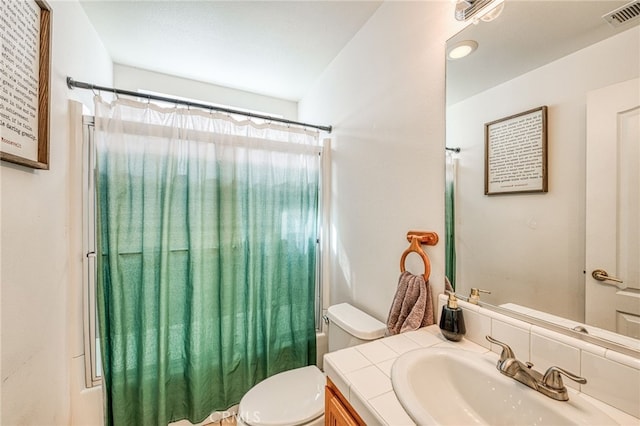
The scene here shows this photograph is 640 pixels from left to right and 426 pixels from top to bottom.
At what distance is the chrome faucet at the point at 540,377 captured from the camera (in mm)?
581

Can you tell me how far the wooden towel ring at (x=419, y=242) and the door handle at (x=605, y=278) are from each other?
45cm

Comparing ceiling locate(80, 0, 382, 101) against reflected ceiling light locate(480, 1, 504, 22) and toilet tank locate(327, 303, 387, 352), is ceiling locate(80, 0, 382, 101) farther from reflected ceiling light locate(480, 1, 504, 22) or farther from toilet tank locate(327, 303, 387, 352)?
toilet tank locate(327, 303, 387, 352)

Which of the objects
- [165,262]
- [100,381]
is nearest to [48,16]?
[165,262]

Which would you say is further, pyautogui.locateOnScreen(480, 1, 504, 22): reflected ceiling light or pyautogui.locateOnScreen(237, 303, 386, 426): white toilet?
pyautogui.locateOnScreen(237, 303, 386, 426): white toilet

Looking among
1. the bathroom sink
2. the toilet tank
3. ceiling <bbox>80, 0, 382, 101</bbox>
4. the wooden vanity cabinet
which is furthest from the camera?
ceiling <bbox>80, 0, 382, 101</bbox>

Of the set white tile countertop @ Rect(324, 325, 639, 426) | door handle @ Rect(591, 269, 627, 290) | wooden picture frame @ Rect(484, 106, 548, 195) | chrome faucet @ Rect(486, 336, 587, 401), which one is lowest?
white tile countertop @ Rect(324, 325, 639, 426)

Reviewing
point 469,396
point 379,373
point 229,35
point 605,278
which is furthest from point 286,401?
point 229,35

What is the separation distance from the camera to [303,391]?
50.0 inches

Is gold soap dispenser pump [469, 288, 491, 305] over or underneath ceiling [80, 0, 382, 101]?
underneath

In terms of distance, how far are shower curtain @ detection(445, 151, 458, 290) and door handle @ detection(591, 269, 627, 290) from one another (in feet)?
1.30

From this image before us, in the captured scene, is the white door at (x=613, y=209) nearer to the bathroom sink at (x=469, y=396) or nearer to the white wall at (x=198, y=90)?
the bathroom sink at (x=469, y=396)

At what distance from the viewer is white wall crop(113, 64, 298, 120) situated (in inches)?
74.3

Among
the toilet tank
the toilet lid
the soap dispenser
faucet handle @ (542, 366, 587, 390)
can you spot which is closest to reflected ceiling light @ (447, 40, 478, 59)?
the soap dispenser

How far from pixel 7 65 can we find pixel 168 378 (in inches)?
60.2
